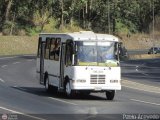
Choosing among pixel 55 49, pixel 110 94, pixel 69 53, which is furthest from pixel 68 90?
pixel 55 49

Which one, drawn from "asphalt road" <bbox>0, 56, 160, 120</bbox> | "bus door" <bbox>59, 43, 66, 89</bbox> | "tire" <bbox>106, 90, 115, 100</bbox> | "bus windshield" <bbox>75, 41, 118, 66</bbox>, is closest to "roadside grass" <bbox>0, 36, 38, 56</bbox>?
"asphalt road" <bbox>0, 56, 160, 120</bbox>

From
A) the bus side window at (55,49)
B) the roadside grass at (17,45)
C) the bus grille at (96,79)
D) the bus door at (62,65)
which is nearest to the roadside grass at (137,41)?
the roadside grass at (17,45)

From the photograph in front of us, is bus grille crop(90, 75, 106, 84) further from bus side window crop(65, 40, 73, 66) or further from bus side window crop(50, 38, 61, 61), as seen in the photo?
bus side window crop(50, 38, 61, 61)

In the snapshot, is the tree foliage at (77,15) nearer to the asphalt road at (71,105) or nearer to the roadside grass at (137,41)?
the roadside grass at (137,41)

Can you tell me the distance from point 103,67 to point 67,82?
165 centimetres

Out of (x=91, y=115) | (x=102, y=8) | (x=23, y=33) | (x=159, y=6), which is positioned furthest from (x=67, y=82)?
(x=159, y=6)

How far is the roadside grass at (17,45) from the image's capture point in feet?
306

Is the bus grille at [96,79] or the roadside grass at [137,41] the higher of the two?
the bus grille at [96,79]

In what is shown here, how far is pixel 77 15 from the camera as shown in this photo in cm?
11956

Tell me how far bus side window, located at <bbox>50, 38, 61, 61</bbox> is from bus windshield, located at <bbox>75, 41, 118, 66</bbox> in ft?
6.23

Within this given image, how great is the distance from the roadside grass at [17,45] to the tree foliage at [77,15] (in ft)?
9.62

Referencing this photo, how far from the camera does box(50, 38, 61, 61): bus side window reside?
26500 millimetres

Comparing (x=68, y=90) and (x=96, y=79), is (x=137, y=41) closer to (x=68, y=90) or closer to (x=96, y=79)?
(x=68, y=90)

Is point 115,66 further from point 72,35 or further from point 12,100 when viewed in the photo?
point 12,100
